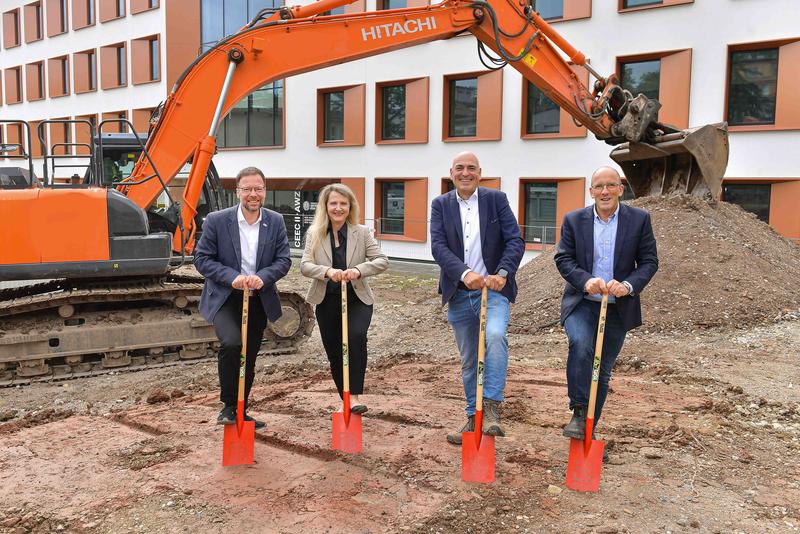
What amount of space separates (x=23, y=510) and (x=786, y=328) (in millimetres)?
8415

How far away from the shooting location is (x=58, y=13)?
105 feet

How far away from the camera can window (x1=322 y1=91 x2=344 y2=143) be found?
72.6 ft

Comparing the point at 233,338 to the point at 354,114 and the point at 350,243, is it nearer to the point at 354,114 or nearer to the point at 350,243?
the point at 350,243

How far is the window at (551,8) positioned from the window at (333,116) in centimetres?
669

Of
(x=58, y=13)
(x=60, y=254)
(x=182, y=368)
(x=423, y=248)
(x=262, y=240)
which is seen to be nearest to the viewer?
(x=262, y=240)

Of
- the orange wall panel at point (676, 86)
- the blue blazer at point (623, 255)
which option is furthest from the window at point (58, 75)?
the blue blazer at point (623, 255)

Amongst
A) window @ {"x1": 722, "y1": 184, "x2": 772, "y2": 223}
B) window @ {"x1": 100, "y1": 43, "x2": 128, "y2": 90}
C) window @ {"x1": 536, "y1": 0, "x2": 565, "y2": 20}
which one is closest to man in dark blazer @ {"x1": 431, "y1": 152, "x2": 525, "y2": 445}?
window @ {"x1": 722, "y1": 184, "x2": 772, "y2": 223}

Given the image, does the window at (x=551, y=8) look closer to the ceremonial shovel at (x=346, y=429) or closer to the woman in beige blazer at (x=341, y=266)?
the woman in beige blazer at (x=341, y=266)

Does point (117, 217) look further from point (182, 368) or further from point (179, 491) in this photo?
point (179, 491)

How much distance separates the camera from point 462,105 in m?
19.5

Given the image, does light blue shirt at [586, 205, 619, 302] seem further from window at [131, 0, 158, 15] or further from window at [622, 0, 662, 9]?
window at [131, 0, 158, 15]

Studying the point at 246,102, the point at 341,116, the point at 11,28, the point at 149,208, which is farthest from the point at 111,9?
the point at 149,208

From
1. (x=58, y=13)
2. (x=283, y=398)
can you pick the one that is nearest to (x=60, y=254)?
(x=283, y=398)

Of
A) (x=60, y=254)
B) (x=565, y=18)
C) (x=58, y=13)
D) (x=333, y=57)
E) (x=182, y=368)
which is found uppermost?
(x=58, y=13)
